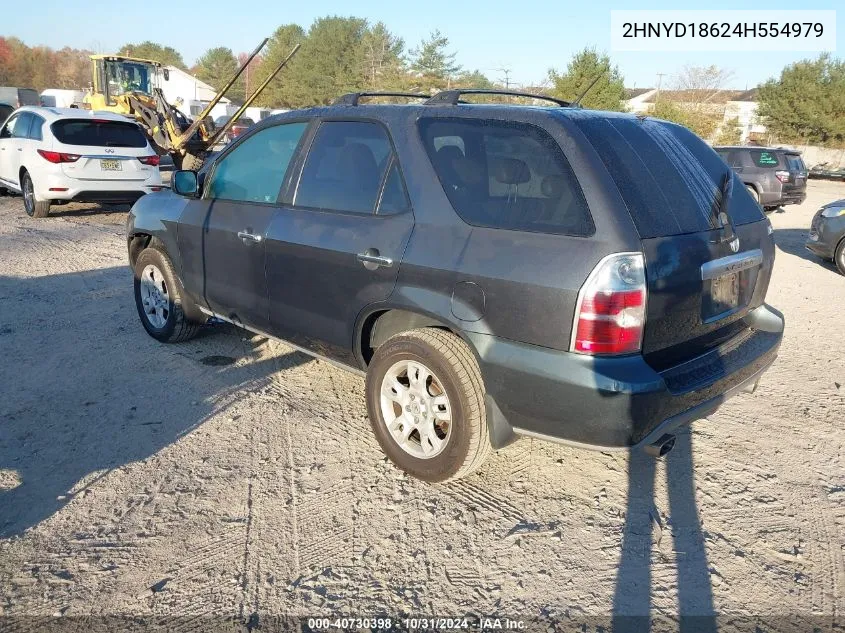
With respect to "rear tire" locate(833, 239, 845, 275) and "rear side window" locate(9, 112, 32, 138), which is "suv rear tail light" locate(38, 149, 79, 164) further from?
"rear tire" locate(833, 239, 845, 275)

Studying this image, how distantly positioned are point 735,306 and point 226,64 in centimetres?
7918

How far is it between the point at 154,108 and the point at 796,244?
16449 mm

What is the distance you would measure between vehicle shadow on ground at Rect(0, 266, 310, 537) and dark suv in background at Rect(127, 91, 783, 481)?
0.86m

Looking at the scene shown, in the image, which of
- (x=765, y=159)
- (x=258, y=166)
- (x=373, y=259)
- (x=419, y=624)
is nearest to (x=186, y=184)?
(x=258, y=166)

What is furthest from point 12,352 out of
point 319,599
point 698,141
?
point 698,141

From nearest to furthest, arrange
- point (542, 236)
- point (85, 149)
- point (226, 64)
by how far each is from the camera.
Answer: point (542, 236), point (85, 149), point (226, 64)

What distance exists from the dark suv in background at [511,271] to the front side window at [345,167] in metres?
0.01

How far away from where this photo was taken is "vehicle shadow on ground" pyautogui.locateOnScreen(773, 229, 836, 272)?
10.1m

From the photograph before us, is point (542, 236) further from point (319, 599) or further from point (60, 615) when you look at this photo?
point (60, 615)

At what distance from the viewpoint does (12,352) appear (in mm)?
5039

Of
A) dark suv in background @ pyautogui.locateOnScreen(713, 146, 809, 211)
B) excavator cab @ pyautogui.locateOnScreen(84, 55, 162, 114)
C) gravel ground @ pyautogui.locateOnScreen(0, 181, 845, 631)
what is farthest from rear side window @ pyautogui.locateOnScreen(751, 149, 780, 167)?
excavator cab @ pyautogui.locateOnScreen(84, 55, 162, 114)

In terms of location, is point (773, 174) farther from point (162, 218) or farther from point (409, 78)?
point (409, 78)

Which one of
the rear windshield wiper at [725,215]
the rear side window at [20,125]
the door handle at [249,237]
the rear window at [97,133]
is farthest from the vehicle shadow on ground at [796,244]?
the rear side window at [20,125]

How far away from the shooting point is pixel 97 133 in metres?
10.8
